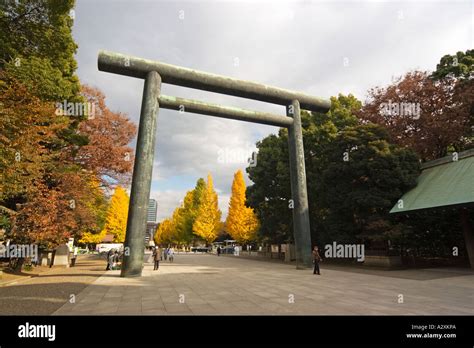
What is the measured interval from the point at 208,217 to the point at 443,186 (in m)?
43.3

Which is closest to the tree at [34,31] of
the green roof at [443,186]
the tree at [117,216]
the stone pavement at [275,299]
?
the stone pavement at [275,299]

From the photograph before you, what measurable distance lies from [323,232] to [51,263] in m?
19.1

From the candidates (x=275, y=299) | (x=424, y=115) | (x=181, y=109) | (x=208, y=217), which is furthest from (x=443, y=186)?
(x=208, y=217)

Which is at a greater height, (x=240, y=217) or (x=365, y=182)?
(x=365, y=182)

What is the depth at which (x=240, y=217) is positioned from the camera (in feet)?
151

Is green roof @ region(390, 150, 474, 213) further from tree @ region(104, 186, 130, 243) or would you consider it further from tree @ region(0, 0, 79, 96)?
tree @ region(104, 186, 130, 243)

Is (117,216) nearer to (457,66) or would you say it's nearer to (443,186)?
(443,186)

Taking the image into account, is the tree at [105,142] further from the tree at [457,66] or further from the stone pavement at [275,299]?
the tree at [457,66]

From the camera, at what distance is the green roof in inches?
571

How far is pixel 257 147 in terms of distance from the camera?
32.1m

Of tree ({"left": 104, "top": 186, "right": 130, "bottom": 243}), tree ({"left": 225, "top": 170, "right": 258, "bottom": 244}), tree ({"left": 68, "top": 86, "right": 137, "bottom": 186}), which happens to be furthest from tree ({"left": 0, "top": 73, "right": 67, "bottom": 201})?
tree ({"left": 104, "top": 186, "right": 130, "bottom": 243})
